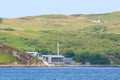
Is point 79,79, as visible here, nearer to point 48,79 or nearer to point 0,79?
point 48,79

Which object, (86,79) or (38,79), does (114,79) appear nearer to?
(86,79)

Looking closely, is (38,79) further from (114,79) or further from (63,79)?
(114,79)

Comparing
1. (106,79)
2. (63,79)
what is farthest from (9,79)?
(106,79)

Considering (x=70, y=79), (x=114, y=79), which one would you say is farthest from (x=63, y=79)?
(x=114, y=79)

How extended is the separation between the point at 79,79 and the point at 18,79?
469 inches

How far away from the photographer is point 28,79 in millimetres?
131250

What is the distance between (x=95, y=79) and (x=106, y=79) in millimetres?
2153

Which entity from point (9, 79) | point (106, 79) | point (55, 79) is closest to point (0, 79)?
point (9, 79)

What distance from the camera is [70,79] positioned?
130250 mm

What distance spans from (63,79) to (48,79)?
3389 millimetres

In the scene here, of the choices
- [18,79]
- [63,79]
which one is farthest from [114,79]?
[18,79]

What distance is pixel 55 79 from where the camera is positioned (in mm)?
130000

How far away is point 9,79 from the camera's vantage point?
133 meters

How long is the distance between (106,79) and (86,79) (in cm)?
386
